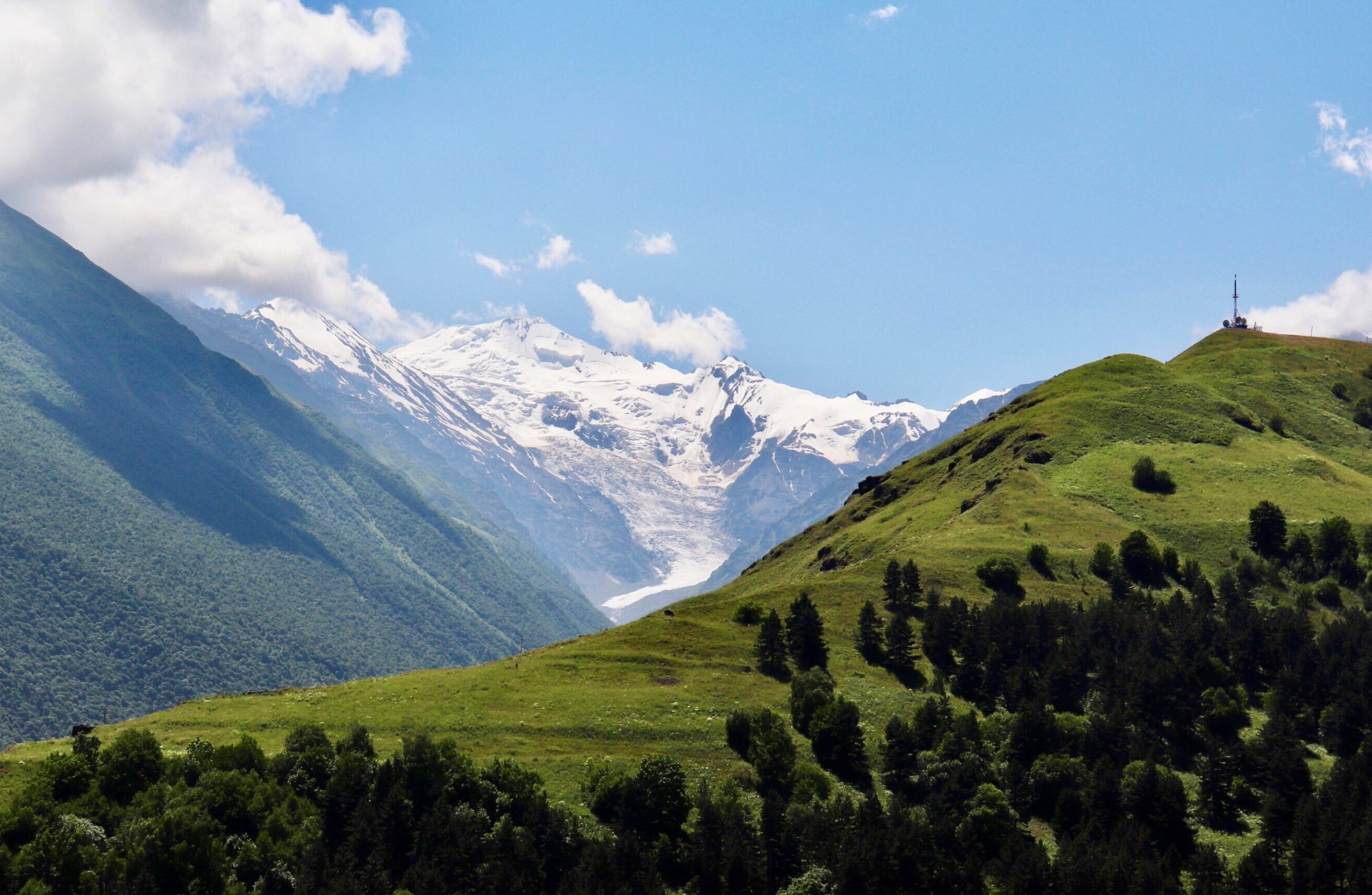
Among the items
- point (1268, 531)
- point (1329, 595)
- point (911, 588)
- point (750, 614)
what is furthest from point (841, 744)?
point (1268, 531)

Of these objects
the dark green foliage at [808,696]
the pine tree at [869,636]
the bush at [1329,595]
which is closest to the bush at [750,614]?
the pine tree at [869,636]

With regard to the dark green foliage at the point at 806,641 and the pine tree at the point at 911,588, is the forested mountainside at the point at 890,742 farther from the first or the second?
the pine tree at the point at 911,588

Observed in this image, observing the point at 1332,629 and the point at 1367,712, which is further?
the point at 1332,629

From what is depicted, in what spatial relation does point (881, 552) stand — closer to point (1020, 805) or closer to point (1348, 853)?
point (1020, 805)

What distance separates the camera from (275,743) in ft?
389

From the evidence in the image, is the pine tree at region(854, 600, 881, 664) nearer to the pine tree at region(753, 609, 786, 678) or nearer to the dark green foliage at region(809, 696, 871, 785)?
the pine tree at region(753, 609, 786, 678)

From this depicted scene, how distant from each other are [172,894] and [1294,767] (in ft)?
348

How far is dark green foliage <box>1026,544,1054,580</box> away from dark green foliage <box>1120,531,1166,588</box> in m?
10.8

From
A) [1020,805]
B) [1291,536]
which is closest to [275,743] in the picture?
[1020,805]

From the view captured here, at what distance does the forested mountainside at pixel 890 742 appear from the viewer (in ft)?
332

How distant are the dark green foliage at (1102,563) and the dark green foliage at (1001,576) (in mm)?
12835

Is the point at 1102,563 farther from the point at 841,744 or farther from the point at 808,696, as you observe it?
the point at 841,744

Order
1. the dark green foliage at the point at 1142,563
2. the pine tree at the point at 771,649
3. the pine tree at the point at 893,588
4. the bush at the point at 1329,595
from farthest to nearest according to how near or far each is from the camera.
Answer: the dark green foliage at the point at 1142,563 < the pine tree at the point at 893,588 < the bush at the point at 1329,595 < the pine tree at the point at 771,649

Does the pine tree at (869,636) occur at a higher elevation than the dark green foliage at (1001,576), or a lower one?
lower
